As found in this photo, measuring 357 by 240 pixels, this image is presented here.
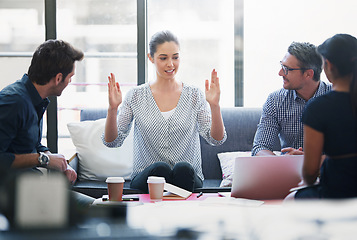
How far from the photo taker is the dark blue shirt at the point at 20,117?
1590 millimetres

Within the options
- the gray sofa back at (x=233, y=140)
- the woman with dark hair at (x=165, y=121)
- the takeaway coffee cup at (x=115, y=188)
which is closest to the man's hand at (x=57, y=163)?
the takeaway coffee cup at (x=115, y=188)

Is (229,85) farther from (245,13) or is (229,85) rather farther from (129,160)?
(129,160)

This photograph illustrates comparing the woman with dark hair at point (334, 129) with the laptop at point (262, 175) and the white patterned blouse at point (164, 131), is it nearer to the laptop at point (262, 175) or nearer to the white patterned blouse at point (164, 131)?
the laptop at point (262, 175)

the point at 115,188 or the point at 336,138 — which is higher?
the point at 336,138

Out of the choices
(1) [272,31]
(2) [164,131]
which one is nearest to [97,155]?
(2) [164,131]

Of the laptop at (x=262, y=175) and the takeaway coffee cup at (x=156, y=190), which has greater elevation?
the laptop at (x=262, y=175)

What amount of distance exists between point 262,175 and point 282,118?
0.84 m

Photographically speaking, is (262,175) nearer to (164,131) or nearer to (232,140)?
(164,131)

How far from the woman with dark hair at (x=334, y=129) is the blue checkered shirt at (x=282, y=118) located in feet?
3.82

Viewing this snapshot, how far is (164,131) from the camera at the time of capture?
2457 millimetres

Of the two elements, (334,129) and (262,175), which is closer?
(334,129)

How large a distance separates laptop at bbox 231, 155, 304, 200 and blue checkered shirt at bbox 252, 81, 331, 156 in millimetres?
716

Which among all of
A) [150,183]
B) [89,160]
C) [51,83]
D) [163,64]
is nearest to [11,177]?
[150,183]

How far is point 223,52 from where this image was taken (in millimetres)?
3904
